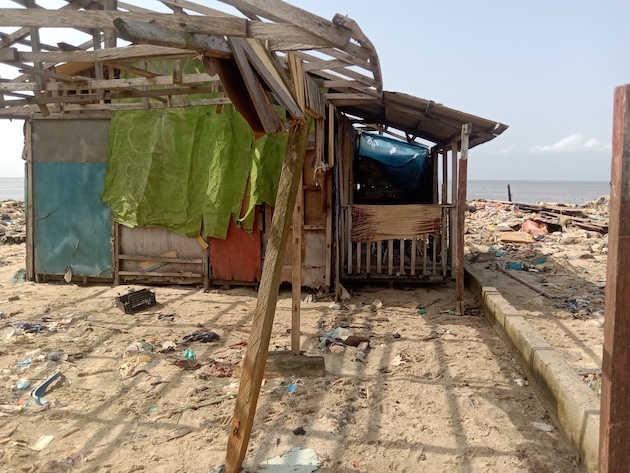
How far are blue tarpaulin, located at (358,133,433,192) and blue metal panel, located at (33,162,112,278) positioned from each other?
5.99 metres

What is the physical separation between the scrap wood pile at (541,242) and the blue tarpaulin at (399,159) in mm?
2456

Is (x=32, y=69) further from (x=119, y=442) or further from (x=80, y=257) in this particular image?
(x=80, y=257)

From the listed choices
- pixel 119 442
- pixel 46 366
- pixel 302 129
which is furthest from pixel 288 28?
pixel 46 366

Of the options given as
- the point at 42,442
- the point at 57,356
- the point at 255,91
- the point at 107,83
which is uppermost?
the point at 107,83

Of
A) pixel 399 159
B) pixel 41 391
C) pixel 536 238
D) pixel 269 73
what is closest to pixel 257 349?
pixel 269 73

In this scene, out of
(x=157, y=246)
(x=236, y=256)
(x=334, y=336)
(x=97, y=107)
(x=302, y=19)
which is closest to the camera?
(x=302, y=19)

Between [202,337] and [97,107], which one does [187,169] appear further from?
[202,337]

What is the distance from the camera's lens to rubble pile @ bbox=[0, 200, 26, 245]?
14.6 m

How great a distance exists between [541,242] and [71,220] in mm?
13004

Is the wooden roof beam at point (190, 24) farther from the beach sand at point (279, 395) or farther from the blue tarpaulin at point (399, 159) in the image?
the blue tarpaulin at point (399, 159)

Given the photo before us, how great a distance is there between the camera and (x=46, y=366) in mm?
4871

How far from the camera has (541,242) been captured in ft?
47.4

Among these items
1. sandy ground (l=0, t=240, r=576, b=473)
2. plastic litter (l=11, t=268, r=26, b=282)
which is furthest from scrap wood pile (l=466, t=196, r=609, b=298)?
plastic litter (l=11, t=268, r=26, b=282)

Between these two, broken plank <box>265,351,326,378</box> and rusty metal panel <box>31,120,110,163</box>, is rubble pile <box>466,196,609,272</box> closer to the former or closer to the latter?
broken plank <box>265,351,326,378</box>
